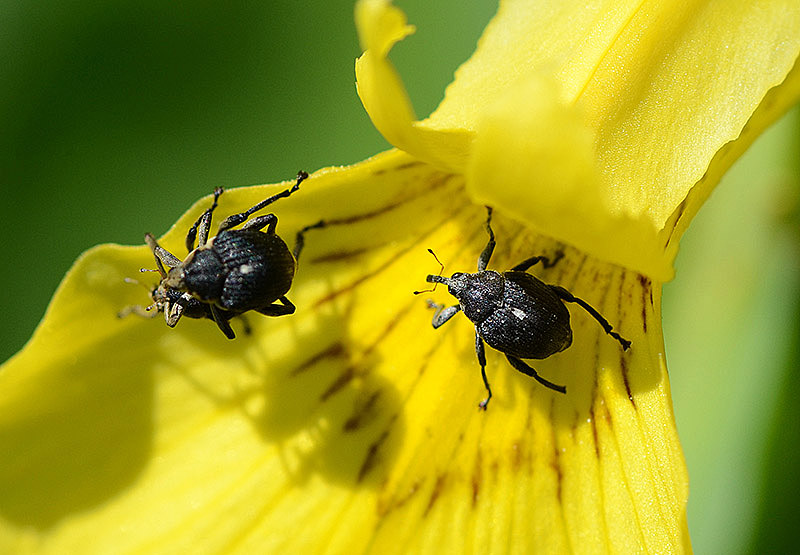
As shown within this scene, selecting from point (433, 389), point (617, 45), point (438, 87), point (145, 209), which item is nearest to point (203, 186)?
point (145, 209)

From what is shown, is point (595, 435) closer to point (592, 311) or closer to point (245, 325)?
point (592, 311)

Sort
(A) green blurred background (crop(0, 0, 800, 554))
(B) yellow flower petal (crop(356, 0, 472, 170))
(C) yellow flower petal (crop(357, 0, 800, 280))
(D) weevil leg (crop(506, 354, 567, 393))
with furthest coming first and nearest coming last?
(A) green blurred background (crop(0, 0, 800, 554))
(D) weevil leg (crop(506, 354, 567, 393))
(C) yellow flower petal (crop(357, 0, 800, 280))
(B) yellow flower petal (crop(356, 0, 472, 170))

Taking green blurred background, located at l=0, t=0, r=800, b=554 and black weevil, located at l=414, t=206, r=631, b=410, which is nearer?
black weevil, located at l=414, t=206, r=631, b=410

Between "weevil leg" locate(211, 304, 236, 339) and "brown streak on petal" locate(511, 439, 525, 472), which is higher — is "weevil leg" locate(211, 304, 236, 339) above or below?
above

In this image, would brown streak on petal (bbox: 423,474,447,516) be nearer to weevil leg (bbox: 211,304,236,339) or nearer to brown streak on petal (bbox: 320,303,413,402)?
brown streak on petal (bbox: 320,303,413,402)

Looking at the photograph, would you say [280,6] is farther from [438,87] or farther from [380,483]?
[380,483]

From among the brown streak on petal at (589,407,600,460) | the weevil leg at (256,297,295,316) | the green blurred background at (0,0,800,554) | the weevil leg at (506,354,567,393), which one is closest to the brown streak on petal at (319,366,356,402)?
the weevil leg at (256,297,295,316)

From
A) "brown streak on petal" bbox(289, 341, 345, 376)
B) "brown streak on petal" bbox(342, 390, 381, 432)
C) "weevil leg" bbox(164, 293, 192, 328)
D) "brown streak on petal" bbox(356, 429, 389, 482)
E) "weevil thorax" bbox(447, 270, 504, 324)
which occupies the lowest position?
"brown streak on petal" bbox(356, 429, 389, 482)
